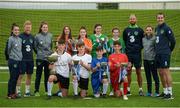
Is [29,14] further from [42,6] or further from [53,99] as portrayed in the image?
[53,99]

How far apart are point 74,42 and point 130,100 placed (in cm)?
197

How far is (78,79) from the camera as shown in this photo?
36.6ft

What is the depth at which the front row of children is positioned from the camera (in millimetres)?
11102

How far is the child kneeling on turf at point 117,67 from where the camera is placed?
11.1 m

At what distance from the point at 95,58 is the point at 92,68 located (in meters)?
0.29

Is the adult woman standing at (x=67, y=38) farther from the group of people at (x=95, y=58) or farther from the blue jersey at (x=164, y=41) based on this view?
the blue jersey at (x=164, y=41)

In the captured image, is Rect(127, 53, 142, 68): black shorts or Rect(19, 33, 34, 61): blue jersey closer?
Rect(19, 33, 34, 61): blue jersey

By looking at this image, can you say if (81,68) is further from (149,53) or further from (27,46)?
(149,53)

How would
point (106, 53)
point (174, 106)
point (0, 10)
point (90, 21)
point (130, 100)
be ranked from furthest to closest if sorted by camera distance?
point (90, 21) < point (0, 10) < point (106, 53) < point (130, 100) < point (174, 106)

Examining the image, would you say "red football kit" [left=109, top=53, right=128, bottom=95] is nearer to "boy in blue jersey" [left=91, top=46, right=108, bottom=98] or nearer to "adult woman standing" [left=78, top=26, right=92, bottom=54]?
"boy in blue jersey" [left=91, top=46, right=108, bottom=98]

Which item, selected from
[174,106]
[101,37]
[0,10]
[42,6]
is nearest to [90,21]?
[42,6]

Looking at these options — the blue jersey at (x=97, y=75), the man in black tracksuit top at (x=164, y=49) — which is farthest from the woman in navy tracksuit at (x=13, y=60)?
the man in black tracksuit top at (x=164, y=49)

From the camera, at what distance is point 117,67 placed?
1116cm

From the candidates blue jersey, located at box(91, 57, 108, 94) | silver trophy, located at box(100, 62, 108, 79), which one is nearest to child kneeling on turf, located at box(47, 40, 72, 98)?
blue jersey, located at box(91, 57, 108, 94)
